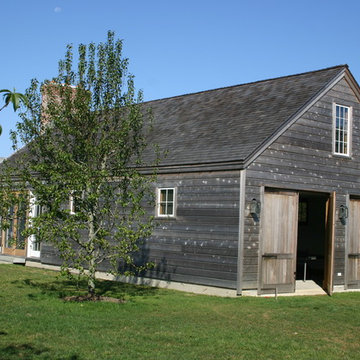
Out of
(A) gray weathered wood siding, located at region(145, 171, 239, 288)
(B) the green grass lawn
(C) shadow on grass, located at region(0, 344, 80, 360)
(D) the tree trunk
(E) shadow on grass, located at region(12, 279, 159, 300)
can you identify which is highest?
(A) gray weathered wood siding, located at region(145, 171, 239, 288)

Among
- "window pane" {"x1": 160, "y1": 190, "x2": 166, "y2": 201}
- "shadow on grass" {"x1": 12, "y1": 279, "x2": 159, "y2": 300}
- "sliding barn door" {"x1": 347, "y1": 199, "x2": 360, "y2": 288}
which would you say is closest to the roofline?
"window pane" {"x1": 160, "y1": 190, "x2": 166, "y2": 201}

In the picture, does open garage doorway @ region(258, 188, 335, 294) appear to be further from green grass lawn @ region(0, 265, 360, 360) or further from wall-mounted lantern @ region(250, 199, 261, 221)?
green grass lawn @ region(0, 265, 360, 360)

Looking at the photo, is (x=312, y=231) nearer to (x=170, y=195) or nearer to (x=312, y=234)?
(x=312, y=234)

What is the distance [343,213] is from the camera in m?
17.2

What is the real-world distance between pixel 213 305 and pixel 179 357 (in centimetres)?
502

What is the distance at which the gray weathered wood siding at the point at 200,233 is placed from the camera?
48.7ft

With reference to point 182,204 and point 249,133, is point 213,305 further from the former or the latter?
point 249,133

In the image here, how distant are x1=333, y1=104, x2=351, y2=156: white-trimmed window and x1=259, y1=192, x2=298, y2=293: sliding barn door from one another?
8.30ft

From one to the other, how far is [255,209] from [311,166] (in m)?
2.73

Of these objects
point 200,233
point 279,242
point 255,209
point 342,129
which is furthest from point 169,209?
point 342,129

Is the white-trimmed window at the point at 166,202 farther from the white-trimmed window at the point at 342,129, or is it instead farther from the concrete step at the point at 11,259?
the concrete step at the point at 11,259

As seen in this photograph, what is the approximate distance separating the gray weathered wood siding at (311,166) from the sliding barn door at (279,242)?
0.31 metres

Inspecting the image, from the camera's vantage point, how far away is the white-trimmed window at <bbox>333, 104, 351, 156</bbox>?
56.9ft

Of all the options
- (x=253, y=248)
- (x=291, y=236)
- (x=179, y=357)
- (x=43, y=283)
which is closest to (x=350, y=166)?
(x=291, y=236)
